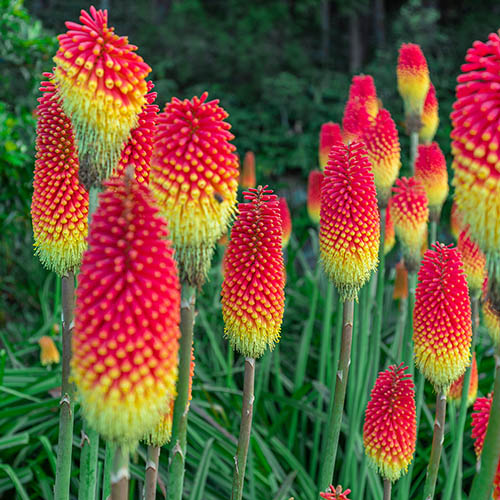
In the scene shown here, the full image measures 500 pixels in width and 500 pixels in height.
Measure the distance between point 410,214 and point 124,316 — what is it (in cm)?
269

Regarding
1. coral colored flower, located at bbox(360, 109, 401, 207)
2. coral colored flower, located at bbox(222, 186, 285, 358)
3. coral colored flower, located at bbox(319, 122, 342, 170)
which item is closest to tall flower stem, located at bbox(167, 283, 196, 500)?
coral colored flower, located at bbox(222, 186, 285, 358)

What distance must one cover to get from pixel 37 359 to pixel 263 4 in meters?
14.0

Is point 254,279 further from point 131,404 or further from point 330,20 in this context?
point 330,20

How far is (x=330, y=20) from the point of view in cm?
1944

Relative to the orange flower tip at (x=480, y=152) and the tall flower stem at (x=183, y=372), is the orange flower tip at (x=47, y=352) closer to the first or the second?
the tall flower stem at (x=183, y=372)

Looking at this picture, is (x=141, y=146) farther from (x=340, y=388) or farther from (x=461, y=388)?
(x=461, y=388)

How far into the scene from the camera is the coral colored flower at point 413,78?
4391 mm

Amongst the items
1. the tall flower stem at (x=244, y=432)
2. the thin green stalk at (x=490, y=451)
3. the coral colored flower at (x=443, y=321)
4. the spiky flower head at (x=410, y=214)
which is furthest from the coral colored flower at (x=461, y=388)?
the thin green stalk at (x=490, y=451)

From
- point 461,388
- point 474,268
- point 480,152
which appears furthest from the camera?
point 461,388

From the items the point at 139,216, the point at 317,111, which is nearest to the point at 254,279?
the point at 139,216

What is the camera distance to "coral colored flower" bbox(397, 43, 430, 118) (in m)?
4.39

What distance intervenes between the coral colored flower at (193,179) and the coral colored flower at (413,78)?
3.11 metres

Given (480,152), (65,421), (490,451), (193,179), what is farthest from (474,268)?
(65,421)

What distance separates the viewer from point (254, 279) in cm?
213
